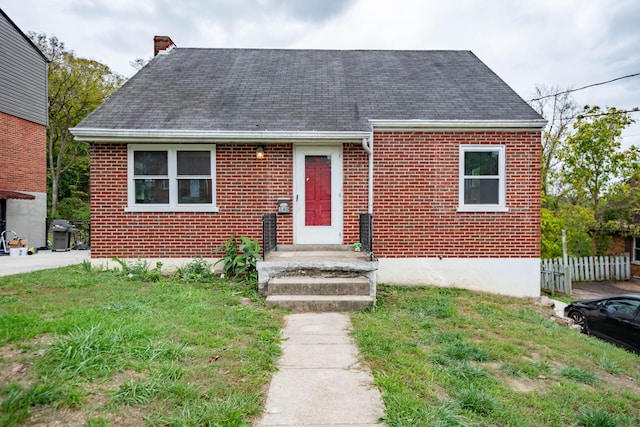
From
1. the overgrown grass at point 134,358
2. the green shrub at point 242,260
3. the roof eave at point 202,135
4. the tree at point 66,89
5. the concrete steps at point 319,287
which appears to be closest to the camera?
the overgrown grass at point 134,358

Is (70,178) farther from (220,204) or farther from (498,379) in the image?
(498,379)

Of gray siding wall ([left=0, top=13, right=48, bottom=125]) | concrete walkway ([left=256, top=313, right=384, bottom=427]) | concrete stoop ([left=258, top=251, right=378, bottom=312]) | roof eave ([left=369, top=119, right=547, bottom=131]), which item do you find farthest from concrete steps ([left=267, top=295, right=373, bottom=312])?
gray siding wall ([left=0, top=13, right=48, bottom=125])

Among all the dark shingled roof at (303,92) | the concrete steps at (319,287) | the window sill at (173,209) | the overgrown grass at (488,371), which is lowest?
the overgrown grass at (488,371)

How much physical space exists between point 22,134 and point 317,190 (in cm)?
1413

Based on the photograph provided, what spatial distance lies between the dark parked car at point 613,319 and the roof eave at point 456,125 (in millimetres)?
4162

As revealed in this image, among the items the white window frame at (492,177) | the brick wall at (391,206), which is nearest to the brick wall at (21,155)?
the brick wall at (391,206)

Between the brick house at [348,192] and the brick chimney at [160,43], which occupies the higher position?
the brick chimney at [160,43]

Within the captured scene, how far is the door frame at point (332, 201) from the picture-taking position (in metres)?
7.97

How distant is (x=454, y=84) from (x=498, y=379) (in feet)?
25.9

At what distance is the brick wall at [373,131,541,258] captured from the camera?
785 cm

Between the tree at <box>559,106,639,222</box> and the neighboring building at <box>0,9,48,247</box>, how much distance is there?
2267cm

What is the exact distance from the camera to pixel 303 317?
5363 millimetres

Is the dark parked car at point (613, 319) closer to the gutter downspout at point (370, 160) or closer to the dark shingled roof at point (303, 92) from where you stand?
the dark shingled roof at point (303, 92)

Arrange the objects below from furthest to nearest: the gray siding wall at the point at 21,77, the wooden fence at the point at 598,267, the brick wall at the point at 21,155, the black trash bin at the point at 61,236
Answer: the wooden fence at the point at 598,267
the black trash bin at the point at 61,236
the brick wall at the point at 21,155
the gray siding wall at the point at 21,77
